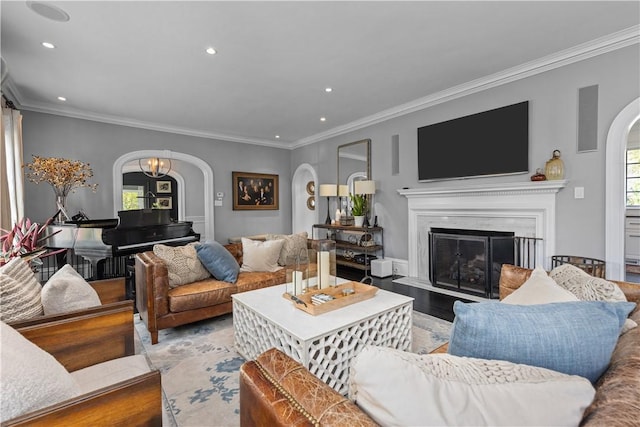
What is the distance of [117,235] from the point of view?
386 cm

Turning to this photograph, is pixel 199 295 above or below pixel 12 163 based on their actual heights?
below

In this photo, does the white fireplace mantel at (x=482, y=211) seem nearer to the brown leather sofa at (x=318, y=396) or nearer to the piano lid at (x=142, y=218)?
the brown leather sofa at (x=318, y=396)

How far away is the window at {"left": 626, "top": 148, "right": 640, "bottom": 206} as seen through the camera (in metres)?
5.14

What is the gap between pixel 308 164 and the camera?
664 cm

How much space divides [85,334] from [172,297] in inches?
45.3

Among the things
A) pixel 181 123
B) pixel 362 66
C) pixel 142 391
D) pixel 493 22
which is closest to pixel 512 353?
pixel 142 391

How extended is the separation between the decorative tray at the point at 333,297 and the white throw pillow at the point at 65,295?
1.24 metres

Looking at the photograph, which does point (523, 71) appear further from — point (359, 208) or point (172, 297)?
point (172, 297)

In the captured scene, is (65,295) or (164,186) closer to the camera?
(65,295)

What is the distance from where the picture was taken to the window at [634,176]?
5.14 meters

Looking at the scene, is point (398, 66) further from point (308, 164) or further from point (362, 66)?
point (308, 164)

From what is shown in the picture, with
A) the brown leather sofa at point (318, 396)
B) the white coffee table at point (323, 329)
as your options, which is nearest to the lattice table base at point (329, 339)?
the white coffee table at point (323, 329)

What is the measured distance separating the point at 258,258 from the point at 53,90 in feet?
11.5

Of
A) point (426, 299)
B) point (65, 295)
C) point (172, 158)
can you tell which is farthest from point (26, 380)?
point (172, 158)
